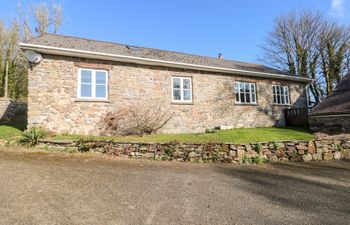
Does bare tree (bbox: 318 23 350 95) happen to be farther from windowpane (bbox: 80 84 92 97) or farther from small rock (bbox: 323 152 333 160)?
windowpane (bbox: 80 84 92 97)

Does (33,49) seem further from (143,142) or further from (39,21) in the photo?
(39,21)

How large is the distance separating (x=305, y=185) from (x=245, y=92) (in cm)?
936

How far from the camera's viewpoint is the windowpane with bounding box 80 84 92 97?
9436mm

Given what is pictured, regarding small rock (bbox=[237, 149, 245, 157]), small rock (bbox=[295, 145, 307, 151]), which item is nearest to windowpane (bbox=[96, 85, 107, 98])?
small rock (bbox=[237, 149, 245, 157])

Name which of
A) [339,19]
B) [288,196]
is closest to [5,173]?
[288,196]

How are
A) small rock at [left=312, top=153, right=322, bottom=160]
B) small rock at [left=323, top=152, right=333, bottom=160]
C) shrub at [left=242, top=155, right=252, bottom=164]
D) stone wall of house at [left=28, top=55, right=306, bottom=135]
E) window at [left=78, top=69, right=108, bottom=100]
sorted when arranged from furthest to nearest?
window at [left=78, top=69, right=108, bottom=100] → stone wall of house at [left=28, top=55, right=306, bottom=135] → small rock at [left=323, top=152, right=333, bottom=160] → small rock at [left=312, top=153, right=322, bottom=160] → shrub at [left=242, top=155, right=252, bottom=164]

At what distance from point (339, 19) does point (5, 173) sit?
28.4m

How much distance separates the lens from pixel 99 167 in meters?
5.48

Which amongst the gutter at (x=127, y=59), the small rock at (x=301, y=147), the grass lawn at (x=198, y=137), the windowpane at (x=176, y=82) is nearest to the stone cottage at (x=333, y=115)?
the grass lawn at (x=198, y=137)

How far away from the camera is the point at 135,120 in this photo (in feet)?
32.9

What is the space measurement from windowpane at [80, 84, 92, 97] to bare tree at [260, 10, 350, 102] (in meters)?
21.5

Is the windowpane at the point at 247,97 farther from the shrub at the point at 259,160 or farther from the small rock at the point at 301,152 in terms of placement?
the shrub at the point at 259,160

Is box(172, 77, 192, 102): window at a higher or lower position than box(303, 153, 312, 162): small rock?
higher

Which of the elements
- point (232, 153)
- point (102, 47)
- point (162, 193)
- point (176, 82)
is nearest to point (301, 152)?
point (232, 153)
